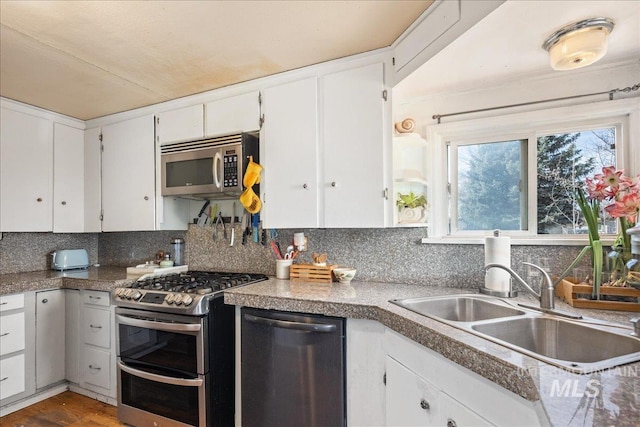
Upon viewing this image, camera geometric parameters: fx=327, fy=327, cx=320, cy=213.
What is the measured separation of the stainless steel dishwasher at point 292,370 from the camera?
1.51 meters

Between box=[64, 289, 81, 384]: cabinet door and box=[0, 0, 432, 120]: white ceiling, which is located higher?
box=[0, 0, 432, 120]: white ceiling

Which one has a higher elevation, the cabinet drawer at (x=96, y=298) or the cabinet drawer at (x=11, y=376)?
the cabinet drawer at (x=96, y=298)

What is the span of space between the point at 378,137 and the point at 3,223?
2.80 meters

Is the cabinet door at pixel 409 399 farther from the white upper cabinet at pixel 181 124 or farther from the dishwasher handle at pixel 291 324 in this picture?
the white upper cabinet at pixel 181 124

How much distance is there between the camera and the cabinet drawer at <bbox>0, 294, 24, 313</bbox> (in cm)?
216

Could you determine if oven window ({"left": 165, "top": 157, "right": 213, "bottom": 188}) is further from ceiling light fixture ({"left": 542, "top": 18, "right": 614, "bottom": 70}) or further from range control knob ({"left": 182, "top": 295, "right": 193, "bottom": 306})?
ceiling light fixture ({"left": 542, "top": 18, "right": 614, "bottom": 70})

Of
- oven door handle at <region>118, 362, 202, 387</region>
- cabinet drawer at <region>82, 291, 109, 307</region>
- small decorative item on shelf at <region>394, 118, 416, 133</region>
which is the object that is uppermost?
small decorative item on shelf at <region>394, 118, 416, 133</region>

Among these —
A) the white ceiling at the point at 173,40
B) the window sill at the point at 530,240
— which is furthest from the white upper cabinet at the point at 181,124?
the window sill at the point at 530,240

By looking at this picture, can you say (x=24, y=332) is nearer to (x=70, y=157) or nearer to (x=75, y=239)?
(x=75, y=239)

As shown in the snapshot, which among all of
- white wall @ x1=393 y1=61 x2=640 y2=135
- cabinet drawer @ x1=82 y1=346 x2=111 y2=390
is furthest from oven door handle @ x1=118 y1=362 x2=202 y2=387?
white wall @ x1=393 y1=61 x2=640 y2=135

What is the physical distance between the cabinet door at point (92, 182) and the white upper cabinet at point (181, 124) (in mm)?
762

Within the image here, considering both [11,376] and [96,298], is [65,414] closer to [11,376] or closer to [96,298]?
[11,376]

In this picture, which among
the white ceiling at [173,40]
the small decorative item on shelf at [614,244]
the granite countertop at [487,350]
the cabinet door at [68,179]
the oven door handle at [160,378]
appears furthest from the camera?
the cabinet door at [68,179]

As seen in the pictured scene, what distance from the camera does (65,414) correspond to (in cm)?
220
